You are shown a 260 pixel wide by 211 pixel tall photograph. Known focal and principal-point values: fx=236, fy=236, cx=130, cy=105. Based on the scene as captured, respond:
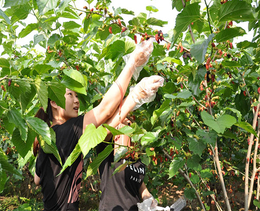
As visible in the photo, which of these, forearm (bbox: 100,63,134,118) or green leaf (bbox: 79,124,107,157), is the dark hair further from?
green leaf (bbox: 79,124,107,157)

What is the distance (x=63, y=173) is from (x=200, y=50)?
122cm

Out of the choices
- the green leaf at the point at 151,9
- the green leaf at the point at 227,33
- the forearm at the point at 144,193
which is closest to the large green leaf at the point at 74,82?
the green leaf at the point at 227,33

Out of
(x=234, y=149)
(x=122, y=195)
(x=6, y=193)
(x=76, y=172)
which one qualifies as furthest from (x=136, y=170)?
(x=6, y=193)

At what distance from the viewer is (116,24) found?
61.1 inches

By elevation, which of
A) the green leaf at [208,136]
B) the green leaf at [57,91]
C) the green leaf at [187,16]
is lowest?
the green leaf at [208,136]

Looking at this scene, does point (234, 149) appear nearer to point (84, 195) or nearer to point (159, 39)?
point (159, 39)

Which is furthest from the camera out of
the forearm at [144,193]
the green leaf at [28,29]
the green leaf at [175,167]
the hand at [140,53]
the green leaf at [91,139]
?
the forearm at [144,193]

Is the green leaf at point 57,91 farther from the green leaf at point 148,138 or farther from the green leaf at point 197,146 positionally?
the green leaf at point 197,146

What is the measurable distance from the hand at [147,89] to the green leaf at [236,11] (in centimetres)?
54

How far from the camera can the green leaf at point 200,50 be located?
1.02 m

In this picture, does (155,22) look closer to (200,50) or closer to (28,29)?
(200,50)

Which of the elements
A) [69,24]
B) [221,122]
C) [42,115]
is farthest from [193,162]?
[69,24]

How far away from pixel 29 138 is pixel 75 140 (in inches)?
18.4

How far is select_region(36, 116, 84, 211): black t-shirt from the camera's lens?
1616 mm
